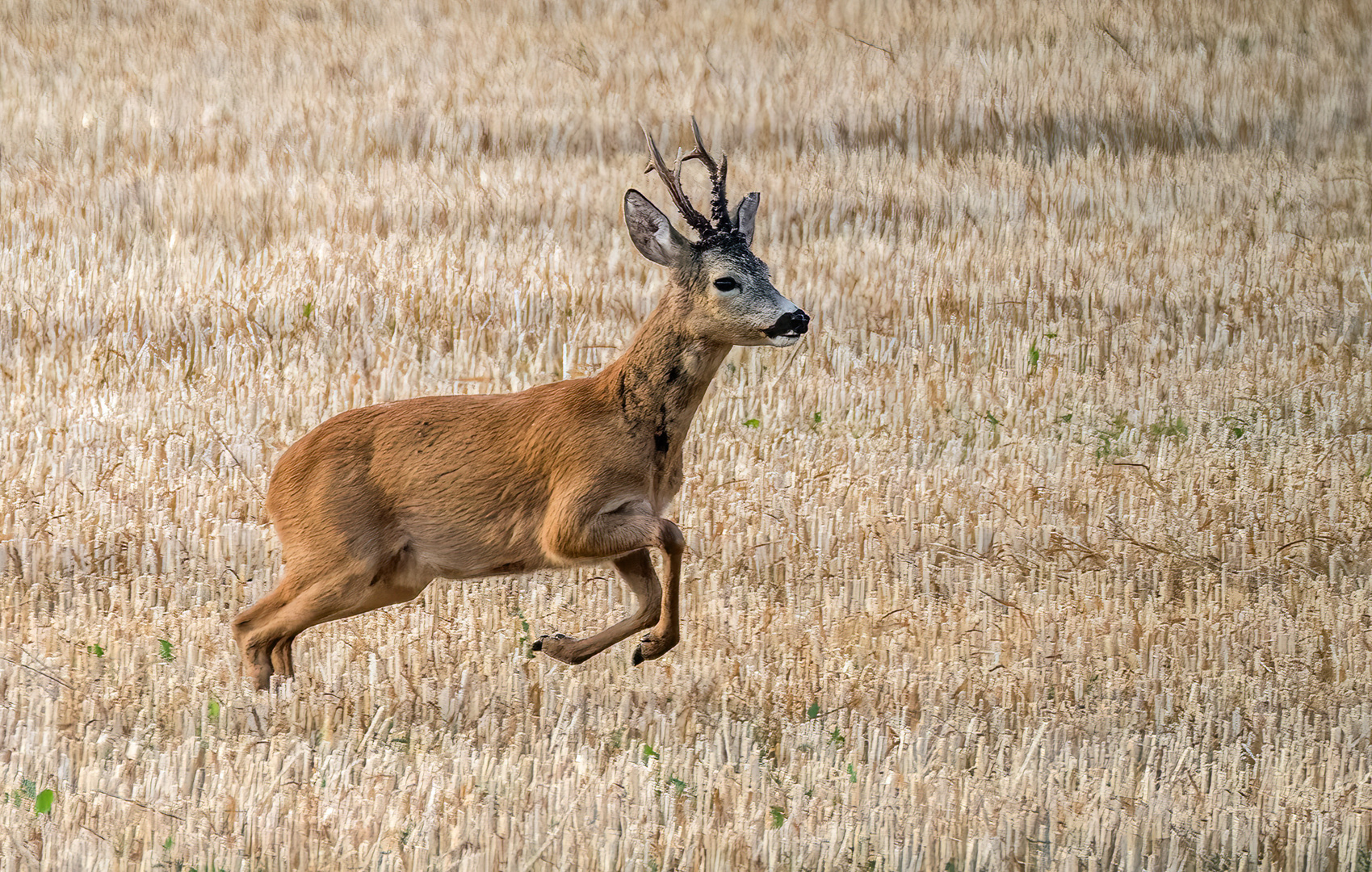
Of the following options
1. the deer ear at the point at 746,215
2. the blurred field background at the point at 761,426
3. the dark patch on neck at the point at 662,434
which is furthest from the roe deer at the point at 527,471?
the blurred field background at the point at 761,426

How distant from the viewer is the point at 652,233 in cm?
568

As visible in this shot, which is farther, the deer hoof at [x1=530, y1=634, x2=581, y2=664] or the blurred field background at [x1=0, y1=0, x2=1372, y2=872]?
the deer hoof at [x1=530, y1=634, x2=581, y2=664]

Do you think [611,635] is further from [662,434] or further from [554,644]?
[662,434]

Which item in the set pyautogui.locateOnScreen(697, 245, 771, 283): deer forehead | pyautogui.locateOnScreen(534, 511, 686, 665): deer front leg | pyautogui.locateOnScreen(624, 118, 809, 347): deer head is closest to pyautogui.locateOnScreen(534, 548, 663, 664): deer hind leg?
pyautogui.locateOnScreen(534, 511, 686, 665): deer front leg

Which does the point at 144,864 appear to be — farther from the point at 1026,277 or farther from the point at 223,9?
the point at 223,9

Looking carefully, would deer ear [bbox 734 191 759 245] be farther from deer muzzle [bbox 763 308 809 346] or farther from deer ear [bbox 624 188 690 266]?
deer muzzle [bbox 763 308 809 346]

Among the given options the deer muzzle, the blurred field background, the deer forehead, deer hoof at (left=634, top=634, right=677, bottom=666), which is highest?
the deer forehead

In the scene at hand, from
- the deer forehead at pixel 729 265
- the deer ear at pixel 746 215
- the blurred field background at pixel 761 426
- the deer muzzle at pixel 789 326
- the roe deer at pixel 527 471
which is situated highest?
the deer ear at pixel 746 215

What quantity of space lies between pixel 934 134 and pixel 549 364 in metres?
7.28

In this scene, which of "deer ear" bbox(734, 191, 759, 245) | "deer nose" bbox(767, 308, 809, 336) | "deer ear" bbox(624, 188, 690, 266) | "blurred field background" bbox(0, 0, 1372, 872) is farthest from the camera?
"deer ear" bbox(734, 191, 759, 245)

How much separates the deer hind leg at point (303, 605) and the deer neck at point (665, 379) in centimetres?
89

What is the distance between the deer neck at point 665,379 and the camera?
18.4ft

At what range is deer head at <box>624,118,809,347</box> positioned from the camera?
18.1 ft

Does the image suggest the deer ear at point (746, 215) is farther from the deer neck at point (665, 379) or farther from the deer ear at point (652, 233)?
the deer neck at point (665, 379)
